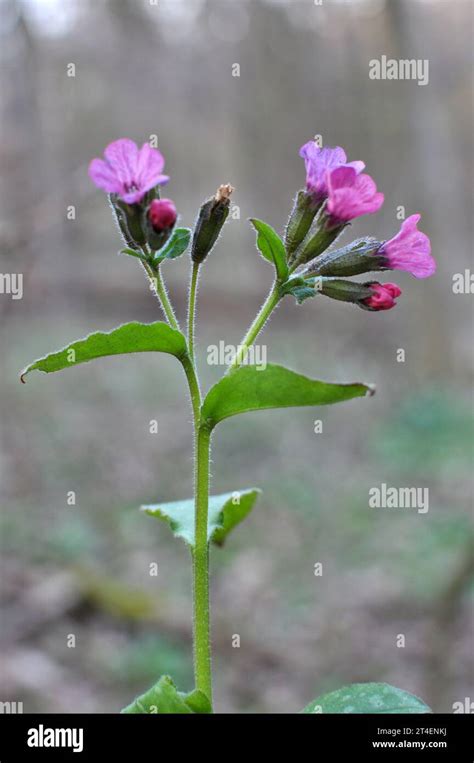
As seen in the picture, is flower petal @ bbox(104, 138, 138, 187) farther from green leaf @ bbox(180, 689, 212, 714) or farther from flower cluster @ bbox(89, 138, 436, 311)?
green leaf @ bbox(180, 689, 212, 714)

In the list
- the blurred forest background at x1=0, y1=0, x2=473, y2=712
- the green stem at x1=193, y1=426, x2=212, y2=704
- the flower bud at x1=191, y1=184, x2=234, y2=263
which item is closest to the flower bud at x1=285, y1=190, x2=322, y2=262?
the flower bud at x1=191, y1=184, x2=234, y2=263

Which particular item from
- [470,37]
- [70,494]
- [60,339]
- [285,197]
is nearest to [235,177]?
[285,197]

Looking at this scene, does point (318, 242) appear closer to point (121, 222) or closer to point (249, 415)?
point (121, 222)

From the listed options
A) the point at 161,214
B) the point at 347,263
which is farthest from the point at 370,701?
the point at 161,214

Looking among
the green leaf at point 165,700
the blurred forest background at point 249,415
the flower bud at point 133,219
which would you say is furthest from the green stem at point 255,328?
the blurred forest background at point 249,415

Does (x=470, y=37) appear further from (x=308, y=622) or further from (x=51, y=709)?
(x=51, y=709)
